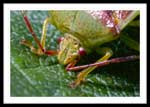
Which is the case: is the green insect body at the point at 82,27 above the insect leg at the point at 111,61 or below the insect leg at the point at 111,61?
above

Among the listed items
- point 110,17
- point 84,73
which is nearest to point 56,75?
point 84,73

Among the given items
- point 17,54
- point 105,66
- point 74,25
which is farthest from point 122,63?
point 17,54

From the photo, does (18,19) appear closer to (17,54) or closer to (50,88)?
(17,54)

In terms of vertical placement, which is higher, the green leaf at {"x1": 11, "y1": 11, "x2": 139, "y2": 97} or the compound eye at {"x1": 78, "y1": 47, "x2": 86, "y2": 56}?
the compound eye at {"x1": 78, "y1": 47, "x2": 86, "y2": 56}

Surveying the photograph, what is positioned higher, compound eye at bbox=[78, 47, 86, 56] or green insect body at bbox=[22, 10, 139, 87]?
green insect body at bbox=[22, 10, 139, 87]

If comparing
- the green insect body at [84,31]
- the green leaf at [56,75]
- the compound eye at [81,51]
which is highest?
the green insect body at [84,31]

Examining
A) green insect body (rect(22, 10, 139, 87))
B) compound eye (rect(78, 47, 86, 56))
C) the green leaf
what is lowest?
the green leaf

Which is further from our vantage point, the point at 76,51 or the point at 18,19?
the point at 18,19
